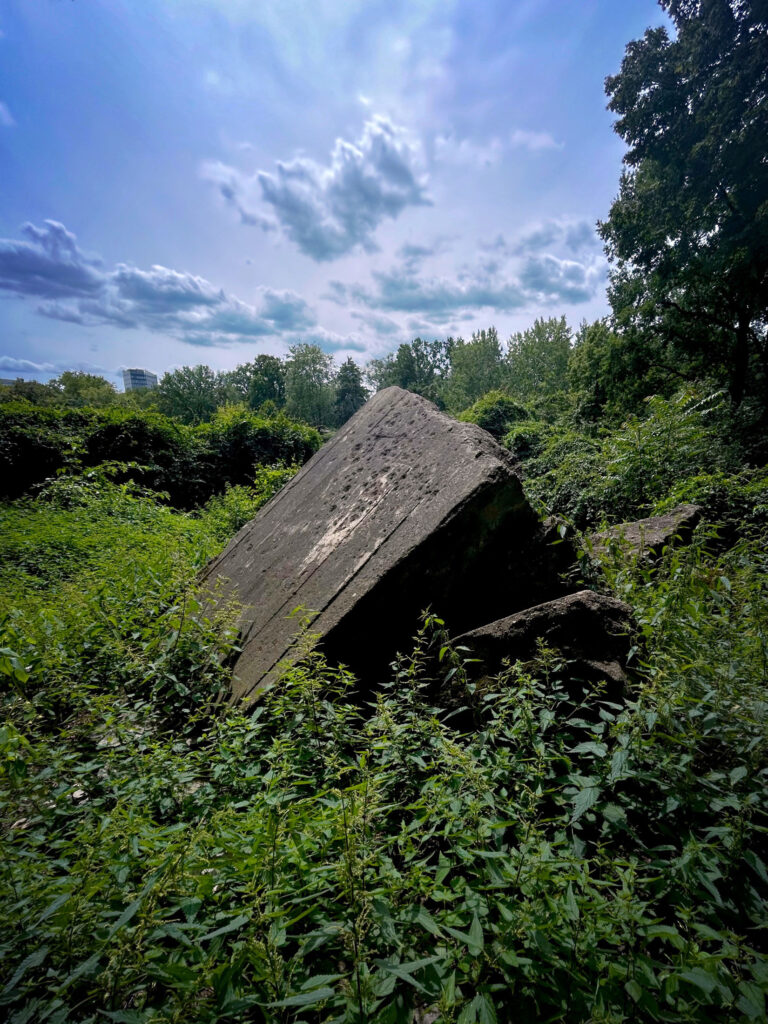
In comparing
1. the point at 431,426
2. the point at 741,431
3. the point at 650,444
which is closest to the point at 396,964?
the point at 431,426

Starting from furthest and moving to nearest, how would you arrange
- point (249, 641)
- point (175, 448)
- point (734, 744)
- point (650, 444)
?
point (175, 448), point (650, 444), point (249, 641), point (734, 744)

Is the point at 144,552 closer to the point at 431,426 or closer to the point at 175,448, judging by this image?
the point at 431,426

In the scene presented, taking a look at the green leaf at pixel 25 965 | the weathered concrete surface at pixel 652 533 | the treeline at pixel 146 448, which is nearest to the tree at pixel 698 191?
the weathered concrete surface at pixel 652 533

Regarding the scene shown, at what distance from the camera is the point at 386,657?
2.38 m

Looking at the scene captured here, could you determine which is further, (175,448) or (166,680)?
(175,448)

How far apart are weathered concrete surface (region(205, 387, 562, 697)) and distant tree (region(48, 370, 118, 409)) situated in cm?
4683

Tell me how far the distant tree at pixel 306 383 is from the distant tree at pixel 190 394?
8825mm

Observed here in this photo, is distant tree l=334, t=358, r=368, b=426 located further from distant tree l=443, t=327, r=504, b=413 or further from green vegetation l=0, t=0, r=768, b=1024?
green vegetation l=0, t=0, r=768, b=1024

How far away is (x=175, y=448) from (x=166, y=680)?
8992 mm

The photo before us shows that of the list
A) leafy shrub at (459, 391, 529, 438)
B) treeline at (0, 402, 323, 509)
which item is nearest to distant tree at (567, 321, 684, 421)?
leafy shrub at (459, 391, 529, 438)

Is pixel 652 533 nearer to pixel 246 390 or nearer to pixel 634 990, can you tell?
pixel 634 990

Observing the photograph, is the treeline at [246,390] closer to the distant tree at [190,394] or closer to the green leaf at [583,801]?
the distant tree at [190,394]

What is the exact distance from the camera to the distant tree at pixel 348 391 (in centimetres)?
5612

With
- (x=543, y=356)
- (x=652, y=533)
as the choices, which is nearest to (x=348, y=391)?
(x=543, y=356)
